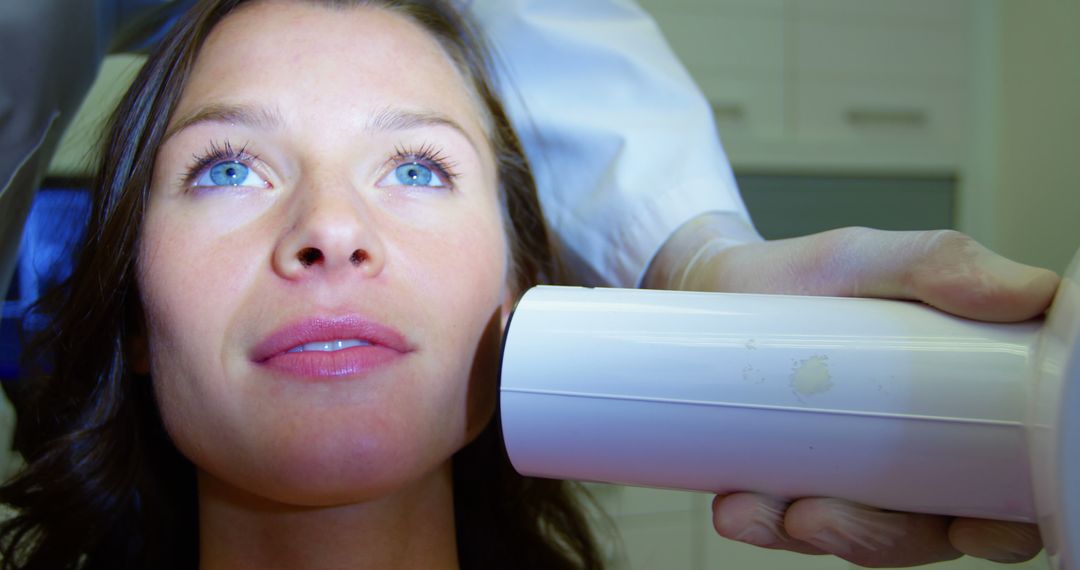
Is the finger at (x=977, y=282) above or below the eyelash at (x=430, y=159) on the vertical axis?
below

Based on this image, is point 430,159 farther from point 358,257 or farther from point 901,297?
point 901,297

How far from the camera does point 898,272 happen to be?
0.55 m

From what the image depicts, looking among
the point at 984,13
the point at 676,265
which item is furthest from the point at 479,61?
the point at 984,13

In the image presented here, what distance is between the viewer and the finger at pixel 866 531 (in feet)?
1.66

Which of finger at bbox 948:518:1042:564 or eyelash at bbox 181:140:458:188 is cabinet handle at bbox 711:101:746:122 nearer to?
eyelash at bbox 181:140:458:188

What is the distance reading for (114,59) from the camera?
96 centimetres

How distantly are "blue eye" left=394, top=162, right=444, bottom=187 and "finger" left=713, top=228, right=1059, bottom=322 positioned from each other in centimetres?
30

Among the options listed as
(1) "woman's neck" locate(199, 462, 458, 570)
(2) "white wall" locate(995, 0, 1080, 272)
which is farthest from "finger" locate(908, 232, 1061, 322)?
(2) "white wall" locate(995, 0, 1080, 272)

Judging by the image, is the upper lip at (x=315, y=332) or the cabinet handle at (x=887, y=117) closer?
the upper lip at (x=315, y=332)

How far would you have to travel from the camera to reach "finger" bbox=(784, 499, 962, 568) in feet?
1.66

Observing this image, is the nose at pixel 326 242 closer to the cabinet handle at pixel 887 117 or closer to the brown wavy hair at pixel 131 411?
the brown wavy hair at pixel 131 411

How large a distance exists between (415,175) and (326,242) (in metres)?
0.13

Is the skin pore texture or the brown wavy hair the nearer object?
the skin pore texture

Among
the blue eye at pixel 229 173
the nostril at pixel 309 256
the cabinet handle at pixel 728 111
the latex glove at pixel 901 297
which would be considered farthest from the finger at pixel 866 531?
the cabinet handle at pixel 728 111
